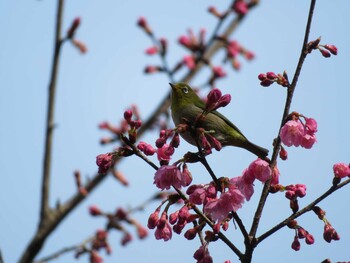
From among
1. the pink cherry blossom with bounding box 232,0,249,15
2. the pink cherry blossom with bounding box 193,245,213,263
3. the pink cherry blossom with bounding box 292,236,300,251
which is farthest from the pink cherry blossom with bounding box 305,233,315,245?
the pink cherry blossom with bounding box 232,0,249,15

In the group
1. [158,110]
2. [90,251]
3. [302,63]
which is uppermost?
[158,110]

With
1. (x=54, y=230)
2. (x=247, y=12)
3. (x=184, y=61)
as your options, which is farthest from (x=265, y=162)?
(x=247, y=12)

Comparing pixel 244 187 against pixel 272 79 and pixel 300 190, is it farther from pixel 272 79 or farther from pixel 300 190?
pixel 272 79

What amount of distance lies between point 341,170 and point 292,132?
0.31 m

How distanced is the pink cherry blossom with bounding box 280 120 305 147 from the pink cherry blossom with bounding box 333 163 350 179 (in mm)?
240

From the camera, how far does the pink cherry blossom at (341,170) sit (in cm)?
254

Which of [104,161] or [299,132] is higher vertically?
[104,161]

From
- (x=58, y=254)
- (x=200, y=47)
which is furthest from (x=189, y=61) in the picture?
(x=58, y=254)

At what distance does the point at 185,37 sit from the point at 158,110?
1.33 meters

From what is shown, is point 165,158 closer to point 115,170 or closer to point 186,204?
point 186,204

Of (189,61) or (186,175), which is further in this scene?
(189,61)

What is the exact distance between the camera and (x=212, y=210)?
97.8 inches

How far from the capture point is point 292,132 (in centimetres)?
260

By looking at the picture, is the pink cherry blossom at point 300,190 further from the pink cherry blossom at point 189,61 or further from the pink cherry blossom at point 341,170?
the pink cherry blossom at point 189,61
